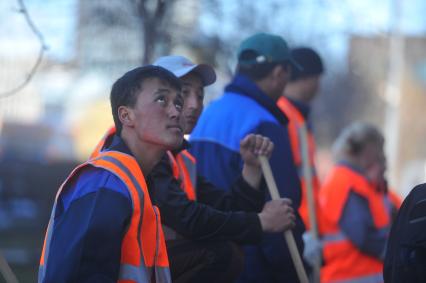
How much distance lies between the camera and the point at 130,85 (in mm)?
3600

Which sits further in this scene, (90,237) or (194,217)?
(194,217)

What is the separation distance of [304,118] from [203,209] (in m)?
2.49

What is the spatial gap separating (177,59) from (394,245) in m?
1.49

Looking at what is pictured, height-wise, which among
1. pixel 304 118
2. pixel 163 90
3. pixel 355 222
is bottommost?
pixel 355 222

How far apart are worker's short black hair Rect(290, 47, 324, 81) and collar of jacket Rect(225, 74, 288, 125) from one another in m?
1.29

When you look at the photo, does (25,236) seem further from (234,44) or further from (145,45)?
(145,45)

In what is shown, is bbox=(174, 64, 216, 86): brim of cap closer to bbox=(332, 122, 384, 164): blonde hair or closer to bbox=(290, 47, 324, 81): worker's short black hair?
bbox=(290, 47, 324, 81): worker's short black hair

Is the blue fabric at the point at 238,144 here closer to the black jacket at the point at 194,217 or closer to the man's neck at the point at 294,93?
the black jacket at the point at 194,217

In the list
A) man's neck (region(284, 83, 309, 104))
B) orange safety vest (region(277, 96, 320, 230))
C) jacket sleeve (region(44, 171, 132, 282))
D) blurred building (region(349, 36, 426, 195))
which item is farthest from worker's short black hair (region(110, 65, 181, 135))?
blurred building (region(349, 36, 426, 195))

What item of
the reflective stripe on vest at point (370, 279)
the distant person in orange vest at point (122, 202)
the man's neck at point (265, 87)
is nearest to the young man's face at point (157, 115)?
the distant person in orange vest at point (122, 202)

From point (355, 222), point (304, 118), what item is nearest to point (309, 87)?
point (304, 118)

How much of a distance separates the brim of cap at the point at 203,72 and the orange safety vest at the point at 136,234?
987mm

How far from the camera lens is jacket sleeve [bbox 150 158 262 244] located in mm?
3896

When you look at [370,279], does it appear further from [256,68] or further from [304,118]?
[256,68]
